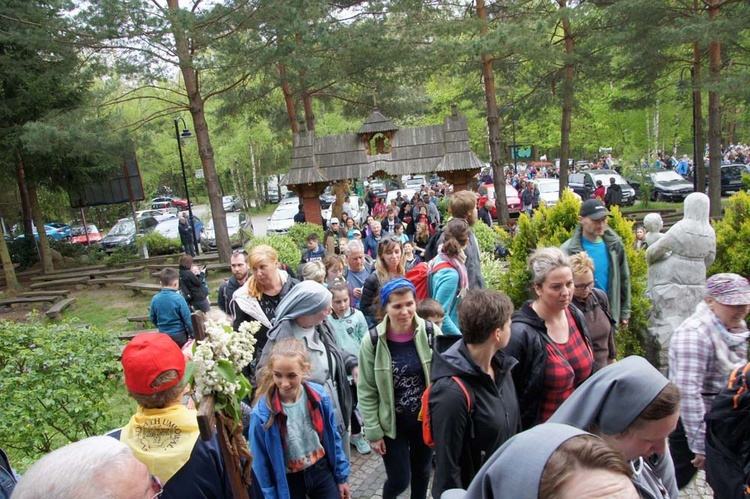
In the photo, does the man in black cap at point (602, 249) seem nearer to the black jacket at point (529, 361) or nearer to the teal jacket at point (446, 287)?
the teal jacket at point (446, 287)

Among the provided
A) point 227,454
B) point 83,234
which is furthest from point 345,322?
point 83,234

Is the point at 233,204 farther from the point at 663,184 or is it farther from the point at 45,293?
the point at 663,184

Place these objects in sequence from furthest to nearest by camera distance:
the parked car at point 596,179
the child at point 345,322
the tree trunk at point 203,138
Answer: the parked car at point 596,179 < the tree trunk at point 203,138 < the child at point 345,322

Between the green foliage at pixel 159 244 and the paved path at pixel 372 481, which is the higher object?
the green foliage at pixel 159 244

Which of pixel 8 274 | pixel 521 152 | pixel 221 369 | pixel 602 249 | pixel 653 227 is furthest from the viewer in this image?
pixel 521 152

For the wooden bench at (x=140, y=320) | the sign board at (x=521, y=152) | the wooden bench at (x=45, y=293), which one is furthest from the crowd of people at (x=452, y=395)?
the sign board at (x=521, y=152)

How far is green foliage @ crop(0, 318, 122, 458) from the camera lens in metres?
3.98

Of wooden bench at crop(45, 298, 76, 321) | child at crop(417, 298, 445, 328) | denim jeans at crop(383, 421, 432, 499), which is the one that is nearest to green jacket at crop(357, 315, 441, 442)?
denim jeans at crop(383, 421, 432, 499)

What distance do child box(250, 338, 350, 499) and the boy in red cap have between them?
0.73 m

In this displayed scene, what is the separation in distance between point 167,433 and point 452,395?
54.1 inches

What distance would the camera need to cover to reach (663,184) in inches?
971

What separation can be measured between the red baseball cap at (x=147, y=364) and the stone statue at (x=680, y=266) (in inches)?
198

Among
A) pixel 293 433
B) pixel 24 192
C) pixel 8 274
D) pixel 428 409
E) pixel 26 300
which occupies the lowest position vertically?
Answer: pixel 26 300

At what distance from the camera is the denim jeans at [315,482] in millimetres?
3316
